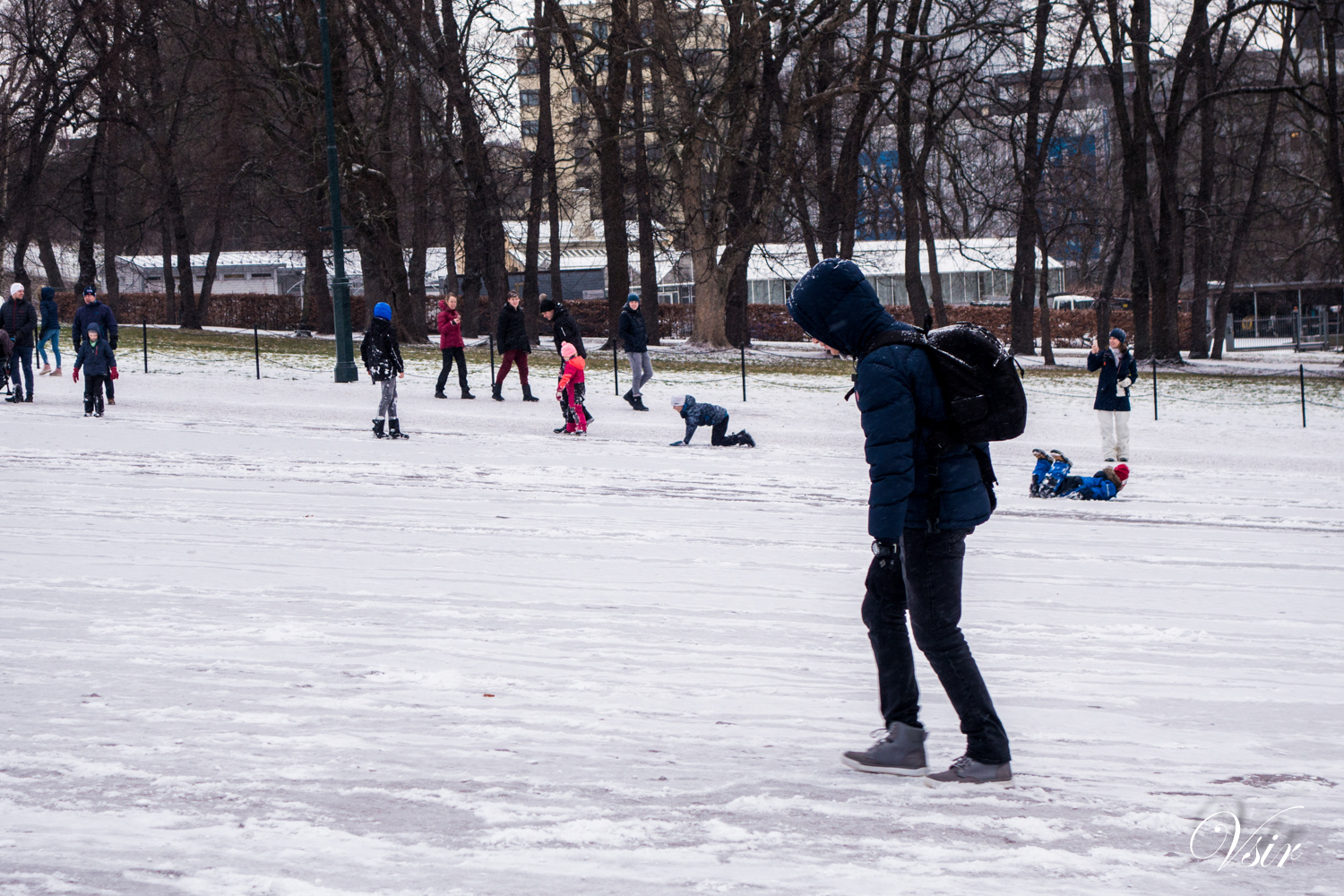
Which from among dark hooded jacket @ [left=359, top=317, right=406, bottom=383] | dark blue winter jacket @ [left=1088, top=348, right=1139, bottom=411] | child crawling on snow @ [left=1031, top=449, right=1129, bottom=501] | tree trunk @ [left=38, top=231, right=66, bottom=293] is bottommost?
child crawling on snow @ [left=1031, top=449, right=1129, bottom=501]

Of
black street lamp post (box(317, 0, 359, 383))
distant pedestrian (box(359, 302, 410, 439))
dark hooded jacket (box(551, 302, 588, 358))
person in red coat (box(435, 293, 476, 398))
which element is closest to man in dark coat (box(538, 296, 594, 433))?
dark hooded jacket (box(551, 302, 588, 358))

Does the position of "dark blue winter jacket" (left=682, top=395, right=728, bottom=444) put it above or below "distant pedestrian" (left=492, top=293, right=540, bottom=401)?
below

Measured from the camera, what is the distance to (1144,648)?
21.1 feet

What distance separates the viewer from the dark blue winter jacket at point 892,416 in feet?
A: 13.5

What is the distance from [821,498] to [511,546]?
4158mm

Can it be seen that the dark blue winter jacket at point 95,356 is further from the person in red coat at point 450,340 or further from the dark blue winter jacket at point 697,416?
the dark blue winter jacket at point 697,416

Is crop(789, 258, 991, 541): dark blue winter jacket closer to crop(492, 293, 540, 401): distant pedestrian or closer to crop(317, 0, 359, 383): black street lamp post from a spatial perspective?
crop(492, 293, 540, 401): distant pedestrian

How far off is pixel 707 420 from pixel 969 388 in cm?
1248

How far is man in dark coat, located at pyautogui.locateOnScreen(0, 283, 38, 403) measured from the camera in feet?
62.5

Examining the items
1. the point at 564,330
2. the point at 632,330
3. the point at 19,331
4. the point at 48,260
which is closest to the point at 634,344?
the point at 632,330

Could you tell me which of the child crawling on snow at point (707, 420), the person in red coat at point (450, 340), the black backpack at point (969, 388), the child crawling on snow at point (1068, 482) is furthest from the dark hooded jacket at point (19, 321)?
the black backpack at point (969, 388)

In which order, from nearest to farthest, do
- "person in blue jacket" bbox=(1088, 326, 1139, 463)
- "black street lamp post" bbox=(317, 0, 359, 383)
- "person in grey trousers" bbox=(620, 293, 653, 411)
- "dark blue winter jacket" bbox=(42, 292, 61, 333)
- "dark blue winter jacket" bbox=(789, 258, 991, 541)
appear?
"dark blue winter jacket" bbox=(789, 258, 991, 541), "person in blue jacket" bbox=(1088, 326, 1139, 463), "person in grey trousers" bbox=(620, 293, 653, 411), "dark blue winter jacket" bbox=(42, 292, 61, 333), "black street lamp post" bbox=(317, 0, 359, 383)

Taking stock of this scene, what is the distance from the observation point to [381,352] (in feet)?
53.2

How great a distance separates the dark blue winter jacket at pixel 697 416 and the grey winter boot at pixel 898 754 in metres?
12.0
